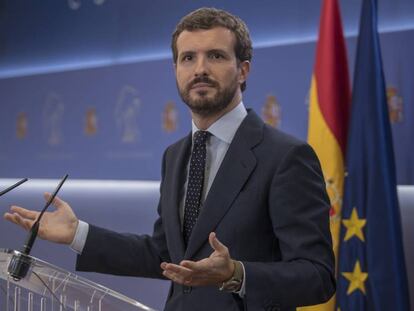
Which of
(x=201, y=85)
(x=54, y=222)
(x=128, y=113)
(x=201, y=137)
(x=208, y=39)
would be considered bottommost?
(x=54, y=222)

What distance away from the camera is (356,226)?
3061mm

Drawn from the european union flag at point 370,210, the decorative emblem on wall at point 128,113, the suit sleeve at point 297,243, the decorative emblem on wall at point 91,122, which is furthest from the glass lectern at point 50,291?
the decorative emblem on wall at point 91,122

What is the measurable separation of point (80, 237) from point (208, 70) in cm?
56

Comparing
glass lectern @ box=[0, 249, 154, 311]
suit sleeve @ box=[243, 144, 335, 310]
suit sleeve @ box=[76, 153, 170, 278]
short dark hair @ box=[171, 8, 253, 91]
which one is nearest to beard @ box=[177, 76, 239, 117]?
short dark hair @ box=[171, 8, 253, 91]

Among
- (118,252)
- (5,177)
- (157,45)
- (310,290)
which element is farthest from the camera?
(5,177)

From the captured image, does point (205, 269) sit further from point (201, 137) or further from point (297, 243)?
point (201, 137)

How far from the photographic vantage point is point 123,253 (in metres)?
1.98

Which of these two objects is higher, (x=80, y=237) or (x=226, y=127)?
(x=226, y=127)

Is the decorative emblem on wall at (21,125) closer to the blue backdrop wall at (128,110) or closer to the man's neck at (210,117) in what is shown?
the blue backdrop wall at (128,110)

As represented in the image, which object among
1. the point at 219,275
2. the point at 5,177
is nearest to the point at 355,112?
the point at 219,275

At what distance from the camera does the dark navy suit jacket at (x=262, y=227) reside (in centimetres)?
164

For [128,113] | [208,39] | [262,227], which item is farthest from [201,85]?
[128,113]

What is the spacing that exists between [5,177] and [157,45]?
4.87 feet

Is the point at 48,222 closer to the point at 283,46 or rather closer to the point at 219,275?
the point at 219,275
